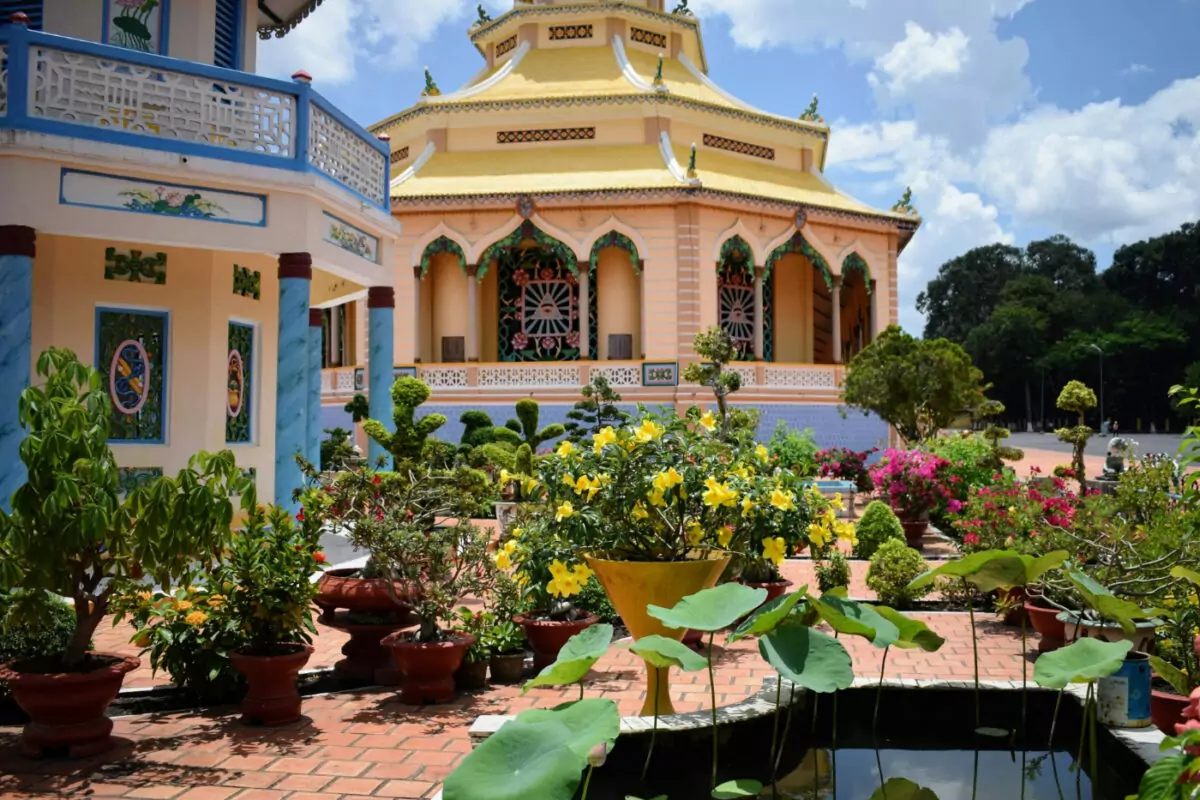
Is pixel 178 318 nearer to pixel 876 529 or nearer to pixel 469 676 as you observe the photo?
pixel 469 676

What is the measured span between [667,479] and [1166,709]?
7.86 ft

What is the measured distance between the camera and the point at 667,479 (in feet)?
16.4

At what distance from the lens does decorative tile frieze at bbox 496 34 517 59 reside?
27.3 meters

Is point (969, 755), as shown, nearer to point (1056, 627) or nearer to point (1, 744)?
point (1056, 627)

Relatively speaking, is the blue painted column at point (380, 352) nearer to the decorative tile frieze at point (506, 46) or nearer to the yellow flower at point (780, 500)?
the yellow flower at point (780, 500)

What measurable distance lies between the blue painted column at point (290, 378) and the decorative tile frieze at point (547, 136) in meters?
15.1

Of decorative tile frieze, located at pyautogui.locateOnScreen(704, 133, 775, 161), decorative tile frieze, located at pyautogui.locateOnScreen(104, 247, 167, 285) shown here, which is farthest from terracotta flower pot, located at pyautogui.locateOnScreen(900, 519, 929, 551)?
decorative tile frieze, located at pyautogui.locateOnScreen(704, 133, 775, 161)

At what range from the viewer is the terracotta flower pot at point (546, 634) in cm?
682

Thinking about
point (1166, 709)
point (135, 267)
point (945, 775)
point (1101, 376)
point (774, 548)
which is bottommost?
point (945, 775)

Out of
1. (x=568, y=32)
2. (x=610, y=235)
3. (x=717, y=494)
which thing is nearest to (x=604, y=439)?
(x=717, y=494)

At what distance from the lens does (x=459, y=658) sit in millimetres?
6137

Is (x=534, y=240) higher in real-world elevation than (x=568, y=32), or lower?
lower

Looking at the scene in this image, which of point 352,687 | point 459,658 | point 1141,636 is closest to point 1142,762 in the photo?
point 1141,636

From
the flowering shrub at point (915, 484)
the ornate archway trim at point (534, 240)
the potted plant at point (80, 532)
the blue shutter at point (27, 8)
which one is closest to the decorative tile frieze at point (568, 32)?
the ornate archway trim at point (534, 240)
